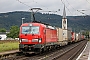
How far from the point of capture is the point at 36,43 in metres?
24.6

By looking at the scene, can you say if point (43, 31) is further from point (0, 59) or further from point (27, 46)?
point (0, 59)

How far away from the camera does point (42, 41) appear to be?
25266 mm

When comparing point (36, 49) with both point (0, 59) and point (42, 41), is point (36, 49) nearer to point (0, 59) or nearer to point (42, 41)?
point (42, 41)

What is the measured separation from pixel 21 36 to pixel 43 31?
94.7 inches

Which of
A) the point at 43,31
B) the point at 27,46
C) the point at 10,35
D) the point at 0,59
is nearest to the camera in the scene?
the point at 0,59

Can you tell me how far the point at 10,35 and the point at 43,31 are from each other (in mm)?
121050

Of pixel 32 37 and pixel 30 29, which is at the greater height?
pixel 30 29

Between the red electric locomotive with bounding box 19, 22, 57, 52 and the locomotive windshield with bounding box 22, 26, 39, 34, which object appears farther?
the locomotive windshield with bounding box 22, 26, 39, 34

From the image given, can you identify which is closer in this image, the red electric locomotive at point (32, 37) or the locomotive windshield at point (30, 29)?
the red electric locomotive at point (32, 37)

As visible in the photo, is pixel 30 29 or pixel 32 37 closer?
pixel 32 37

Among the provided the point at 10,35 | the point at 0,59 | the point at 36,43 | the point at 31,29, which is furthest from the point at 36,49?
the point at 10,35

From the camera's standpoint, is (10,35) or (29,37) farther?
(10,35)

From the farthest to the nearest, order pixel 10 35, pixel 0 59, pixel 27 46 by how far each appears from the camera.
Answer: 1. pixel 10 35
2. pixel 27 46
3. pixel 0 59

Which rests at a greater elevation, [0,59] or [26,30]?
[26,30]
